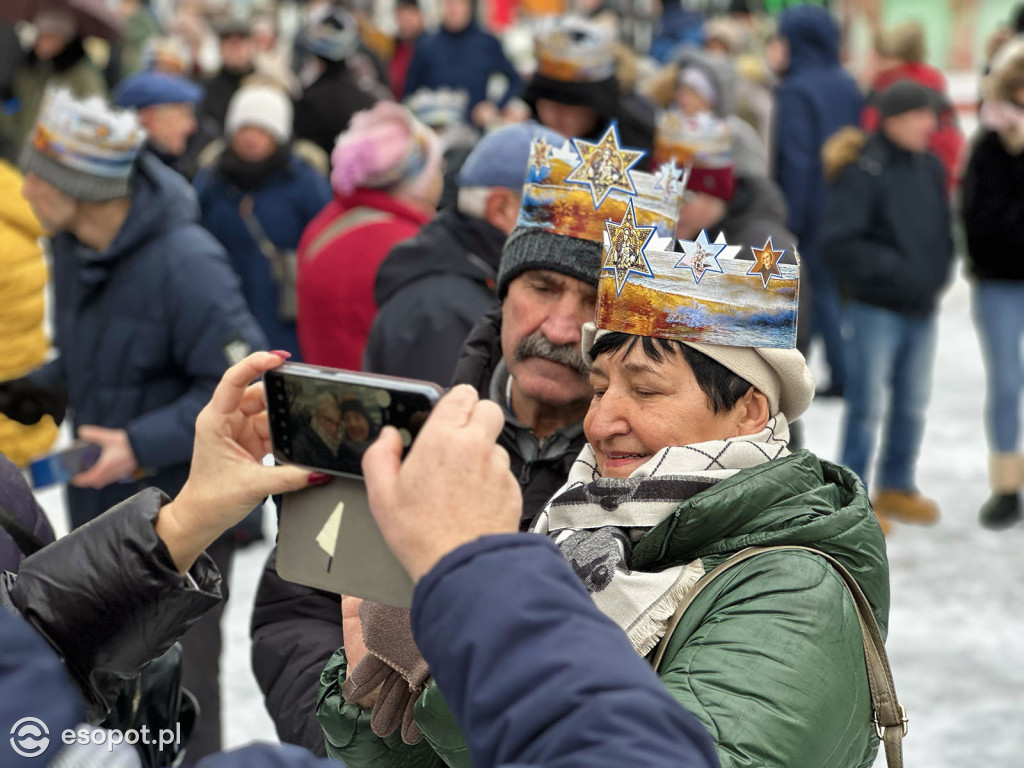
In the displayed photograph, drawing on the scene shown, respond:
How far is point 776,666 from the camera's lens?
1568 mm

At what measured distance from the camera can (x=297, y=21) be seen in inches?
747

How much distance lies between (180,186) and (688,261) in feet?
7.94

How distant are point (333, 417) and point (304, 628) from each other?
45.3 inches

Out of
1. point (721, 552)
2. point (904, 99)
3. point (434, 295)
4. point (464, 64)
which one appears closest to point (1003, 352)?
point (904, 99)

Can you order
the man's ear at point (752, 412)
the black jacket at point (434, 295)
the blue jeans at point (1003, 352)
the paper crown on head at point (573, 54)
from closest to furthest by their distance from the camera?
the man's ear at point (752, 412) → the black jacket at point (434, 295) → the paper crown on head at point (573, 54) → the blue jeans at point (1003, 352)

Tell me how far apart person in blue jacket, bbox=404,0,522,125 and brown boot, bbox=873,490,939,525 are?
5.45 meters

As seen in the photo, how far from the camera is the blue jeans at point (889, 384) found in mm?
6227

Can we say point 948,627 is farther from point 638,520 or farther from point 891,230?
point 638,520

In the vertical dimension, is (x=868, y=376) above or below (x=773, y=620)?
below

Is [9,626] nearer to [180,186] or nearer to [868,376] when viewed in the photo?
[180,186]

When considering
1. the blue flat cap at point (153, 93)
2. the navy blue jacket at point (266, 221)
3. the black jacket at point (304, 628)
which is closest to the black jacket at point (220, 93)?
the blue flat cap at point (153, 93)

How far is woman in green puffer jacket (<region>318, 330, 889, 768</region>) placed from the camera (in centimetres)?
157

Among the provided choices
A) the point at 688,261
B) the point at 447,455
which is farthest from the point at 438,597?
the point at 688,261

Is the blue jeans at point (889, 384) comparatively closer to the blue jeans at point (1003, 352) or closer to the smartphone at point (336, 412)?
the blue jeans at point (1003, 352)
